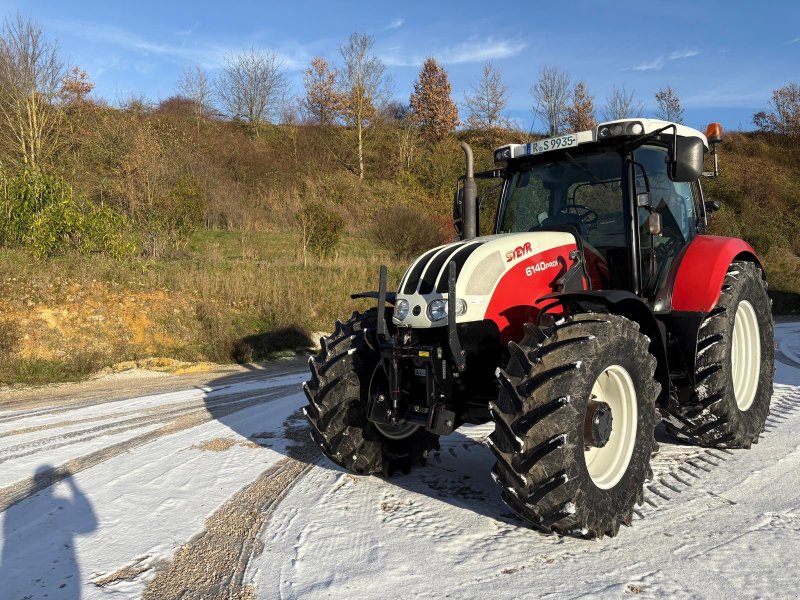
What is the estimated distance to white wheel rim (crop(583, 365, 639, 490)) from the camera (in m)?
3.36

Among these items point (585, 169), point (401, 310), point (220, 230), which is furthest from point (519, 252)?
point (220, 230)

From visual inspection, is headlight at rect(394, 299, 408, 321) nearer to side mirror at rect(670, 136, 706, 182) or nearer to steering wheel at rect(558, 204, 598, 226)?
steering wheel at rect(558, 204, 598, 226)

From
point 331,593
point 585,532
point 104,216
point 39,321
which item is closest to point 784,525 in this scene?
point 585,532

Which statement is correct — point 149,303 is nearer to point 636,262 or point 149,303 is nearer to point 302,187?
point 636,262

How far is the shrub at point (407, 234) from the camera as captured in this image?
23.2 meters

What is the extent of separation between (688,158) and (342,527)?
3.05m

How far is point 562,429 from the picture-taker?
2.82m

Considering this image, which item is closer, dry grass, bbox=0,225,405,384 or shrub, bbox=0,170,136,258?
dry grass, bbox=0,225,405,384

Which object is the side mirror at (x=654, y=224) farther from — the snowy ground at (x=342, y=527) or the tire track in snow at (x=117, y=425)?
the tire track in snow at (x=117, y=425)

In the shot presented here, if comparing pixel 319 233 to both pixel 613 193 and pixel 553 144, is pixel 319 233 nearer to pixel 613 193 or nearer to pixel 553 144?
pixel 553 144

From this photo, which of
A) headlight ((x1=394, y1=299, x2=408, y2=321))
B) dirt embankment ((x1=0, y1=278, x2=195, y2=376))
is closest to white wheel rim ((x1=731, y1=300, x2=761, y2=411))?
headlight ((x1=394, y1=299, x2=408, y2=321))

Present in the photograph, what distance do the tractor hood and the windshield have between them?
2.02 feet

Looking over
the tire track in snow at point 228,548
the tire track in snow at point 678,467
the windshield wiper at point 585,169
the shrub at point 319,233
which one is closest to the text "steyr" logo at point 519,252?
the windshield wiper at point 585,169

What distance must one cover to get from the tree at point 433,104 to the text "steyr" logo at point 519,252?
124 ft
